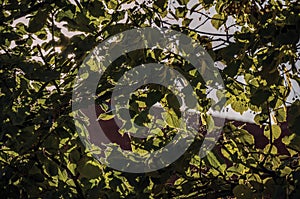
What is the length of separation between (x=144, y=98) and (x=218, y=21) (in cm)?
40

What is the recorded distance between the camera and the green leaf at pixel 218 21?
1628 millimetres

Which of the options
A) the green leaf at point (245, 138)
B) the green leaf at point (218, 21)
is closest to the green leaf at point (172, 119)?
the green leaf at point (245, 138)

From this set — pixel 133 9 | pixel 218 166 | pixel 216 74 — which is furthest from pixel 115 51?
pixel 218 166

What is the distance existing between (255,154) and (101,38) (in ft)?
1.87

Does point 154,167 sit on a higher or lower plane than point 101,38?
lower

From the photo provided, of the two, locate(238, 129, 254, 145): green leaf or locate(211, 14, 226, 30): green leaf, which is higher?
locate(211, 14, 226, 30): green leaf

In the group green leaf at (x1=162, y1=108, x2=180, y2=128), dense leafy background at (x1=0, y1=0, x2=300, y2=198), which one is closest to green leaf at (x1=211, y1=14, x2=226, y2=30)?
dense leafy background at (x1=0, y1=0, x2=300, y2=198)

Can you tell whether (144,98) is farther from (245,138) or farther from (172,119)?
(245,138)

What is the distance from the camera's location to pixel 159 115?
5.49ft

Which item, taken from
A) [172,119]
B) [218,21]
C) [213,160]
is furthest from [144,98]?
[218,21]

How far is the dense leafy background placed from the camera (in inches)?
49.9

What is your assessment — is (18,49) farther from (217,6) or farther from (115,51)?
(217,6)

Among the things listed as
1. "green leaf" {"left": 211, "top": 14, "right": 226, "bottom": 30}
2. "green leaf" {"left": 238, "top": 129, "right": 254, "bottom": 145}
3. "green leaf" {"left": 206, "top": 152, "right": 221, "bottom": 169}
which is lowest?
"green leaf" {"left": 206, "top": 152, "right": 221, "bottom": 169}

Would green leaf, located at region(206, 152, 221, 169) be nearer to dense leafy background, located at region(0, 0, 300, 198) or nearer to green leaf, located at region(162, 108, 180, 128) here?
dense leafy background, located at region(0, 0, 300, 198)
